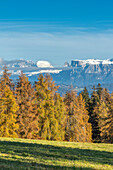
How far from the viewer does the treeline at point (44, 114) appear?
144 feet

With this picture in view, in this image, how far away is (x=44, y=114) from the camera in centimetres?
4953

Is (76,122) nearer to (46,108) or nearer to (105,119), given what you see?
(105,119)

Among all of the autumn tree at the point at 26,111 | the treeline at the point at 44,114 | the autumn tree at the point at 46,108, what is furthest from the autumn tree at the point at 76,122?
the autumn tree at the point at 26,111

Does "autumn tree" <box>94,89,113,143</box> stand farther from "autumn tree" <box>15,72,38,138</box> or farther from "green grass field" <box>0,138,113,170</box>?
"green grass field" <box>0,138,113,170</box>

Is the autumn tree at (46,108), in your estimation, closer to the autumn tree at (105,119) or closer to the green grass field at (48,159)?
the autumn tree at (105,119)

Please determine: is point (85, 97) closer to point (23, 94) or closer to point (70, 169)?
point (23, 94)

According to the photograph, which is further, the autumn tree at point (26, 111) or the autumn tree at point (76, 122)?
the autumn tree at point (76, 122)

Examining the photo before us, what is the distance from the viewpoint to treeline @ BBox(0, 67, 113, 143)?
43750mm

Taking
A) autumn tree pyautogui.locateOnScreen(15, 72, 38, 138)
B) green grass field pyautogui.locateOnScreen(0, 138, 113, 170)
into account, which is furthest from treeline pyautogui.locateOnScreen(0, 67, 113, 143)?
green grass field pyautogui.locateOnScreen(0, 138, 113, 170)

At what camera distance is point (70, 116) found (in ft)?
189

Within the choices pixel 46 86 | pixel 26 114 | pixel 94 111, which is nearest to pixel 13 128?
pixel 26 114

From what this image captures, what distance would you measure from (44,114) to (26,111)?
517 centimetres

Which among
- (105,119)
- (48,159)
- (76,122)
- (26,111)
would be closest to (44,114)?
Result: (26,111)

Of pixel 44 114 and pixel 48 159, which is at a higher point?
pixel 44 114
